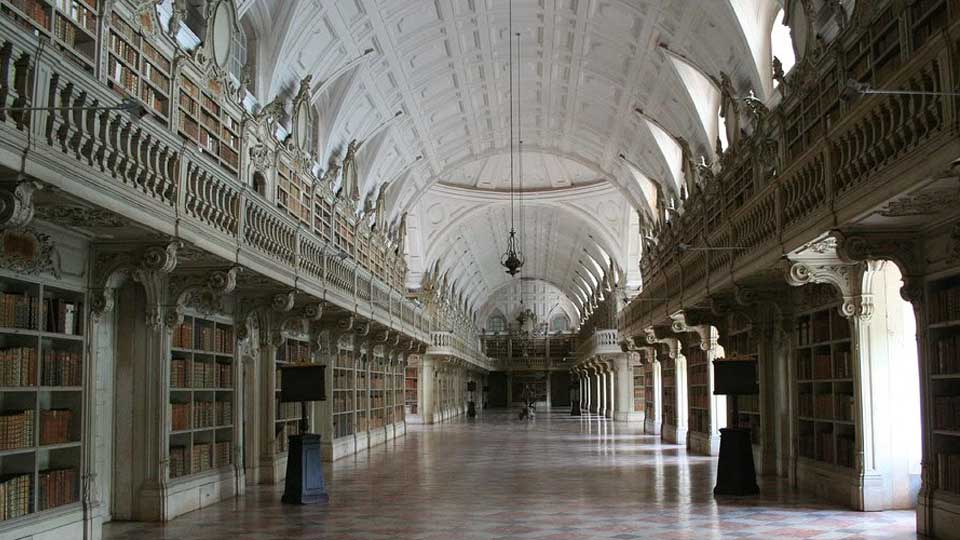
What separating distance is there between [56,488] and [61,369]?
116cm

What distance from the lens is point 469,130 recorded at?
28.7 m

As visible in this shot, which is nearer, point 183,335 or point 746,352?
point 183,335

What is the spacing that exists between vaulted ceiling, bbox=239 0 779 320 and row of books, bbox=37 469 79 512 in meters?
8.24

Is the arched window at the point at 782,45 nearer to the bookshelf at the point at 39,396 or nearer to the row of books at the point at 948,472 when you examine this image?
the row of books at the point at 948,472

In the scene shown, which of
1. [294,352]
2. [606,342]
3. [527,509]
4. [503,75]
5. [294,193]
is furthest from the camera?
[606,342]

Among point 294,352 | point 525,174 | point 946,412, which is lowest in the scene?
point 946,412

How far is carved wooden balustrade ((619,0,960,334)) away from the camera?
685 cm

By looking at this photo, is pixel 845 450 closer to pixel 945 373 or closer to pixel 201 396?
pixel 945 373

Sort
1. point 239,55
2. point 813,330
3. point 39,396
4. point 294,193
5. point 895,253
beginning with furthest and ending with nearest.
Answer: point 294,193
point 239,55
point 813,330
point 895,253
point 39,396

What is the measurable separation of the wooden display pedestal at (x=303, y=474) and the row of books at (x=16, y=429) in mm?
4480

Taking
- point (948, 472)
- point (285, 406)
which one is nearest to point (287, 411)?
point (285, 406)

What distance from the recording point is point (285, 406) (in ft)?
55.8

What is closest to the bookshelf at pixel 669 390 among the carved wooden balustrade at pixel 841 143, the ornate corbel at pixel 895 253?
the carved wooden balustrade at pixel 841 143

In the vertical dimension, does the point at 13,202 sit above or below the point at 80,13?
below
